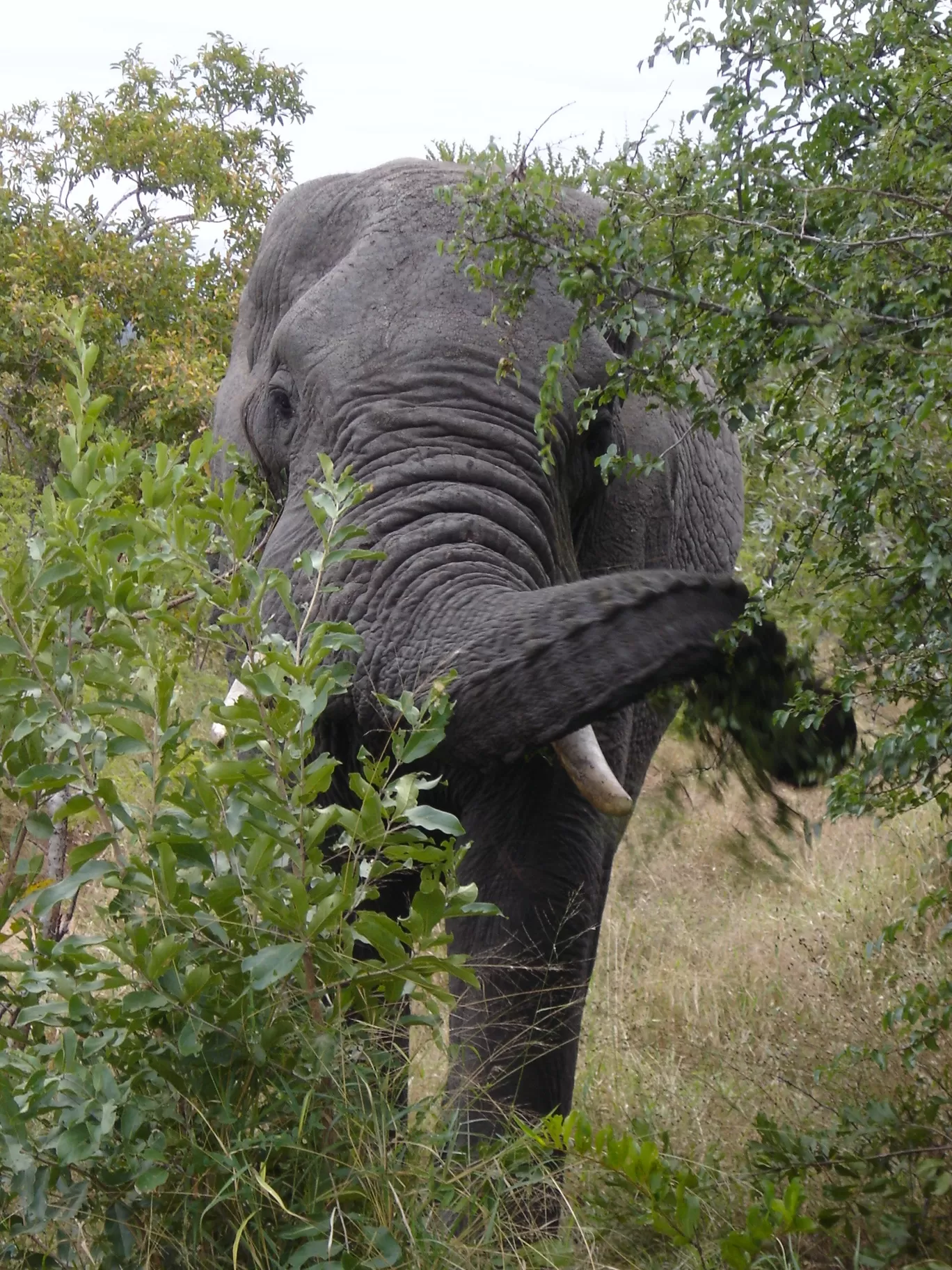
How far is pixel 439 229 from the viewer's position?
418cm

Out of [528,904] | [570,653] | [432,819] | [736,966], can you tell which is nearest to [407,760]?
[432,819]

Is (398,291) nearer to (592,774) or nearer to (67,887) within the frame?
(592,774)

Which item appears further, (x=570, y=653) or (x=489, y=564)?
(x=489, y=564)

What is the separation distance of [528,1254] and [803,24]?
2327mm

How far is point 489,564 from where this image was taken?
12.1 feet

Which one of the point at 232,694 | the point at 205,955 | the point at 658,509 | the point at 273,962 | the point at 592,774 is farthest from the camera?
the point at 658,509

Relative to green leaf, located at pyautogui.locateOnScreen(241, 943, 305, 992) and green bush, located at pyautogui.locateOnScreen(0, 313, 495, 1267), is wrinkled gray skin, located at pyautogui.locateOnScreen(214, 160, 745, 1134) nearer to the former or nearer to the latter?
green bush, located at pyautogui.locateOnScreen(0, 313, 495, 1267)

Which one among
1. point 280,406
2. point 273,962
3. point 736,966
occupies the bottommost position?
point 736,966

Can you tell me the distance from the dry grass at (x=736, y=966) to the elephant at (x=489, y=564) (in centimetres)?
32

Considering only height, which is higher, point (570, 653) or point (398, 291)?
point (398, 291)

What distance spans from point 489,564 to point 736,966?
313 centimetres

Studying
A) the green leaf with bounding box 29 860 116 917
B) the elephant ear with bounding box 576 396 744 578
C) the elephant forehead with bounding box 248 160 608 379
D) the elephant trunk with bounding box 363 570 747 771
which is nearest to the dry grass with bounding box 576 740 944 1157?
the elephant trunk with bounding box 363 570 747 771

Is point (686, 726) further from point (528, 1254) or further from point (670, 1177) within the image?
point (528, 1254)

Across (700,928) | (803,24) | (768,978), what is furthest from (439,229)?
(700,928)
